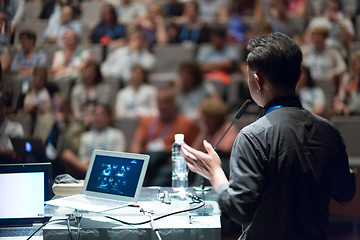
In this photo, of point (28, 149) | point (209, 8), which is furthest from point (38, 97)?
point (28, 149)

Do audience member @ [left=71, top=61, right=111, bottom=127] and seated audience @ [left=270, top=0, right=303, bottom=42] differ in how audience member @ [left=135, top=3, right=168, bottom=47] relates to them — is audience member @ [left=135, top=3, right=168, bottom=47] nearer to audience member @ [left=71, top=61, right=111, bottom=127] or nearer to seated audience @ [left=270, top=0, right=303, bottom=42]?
audience member @ [left=71, top=61, right=111, bottom=127]

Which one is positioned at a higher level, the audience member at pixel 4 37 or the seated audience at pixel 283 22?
the seated audience at pixel 283 22

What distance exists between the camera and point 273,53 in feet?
4.89

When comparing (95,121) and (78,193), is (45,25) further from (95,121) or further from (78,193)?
(78,193)

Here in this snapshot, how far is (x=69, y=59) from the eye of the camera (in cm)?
571

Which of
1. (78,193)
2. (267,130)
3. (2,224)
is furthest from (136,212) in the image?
(267,130)

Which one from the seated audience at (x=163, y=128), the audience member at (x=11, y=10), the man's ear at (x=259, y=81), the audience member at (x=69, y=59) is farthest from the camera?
the audience member at (x=69, y=59)

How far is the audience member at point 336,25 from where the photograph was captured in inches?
228

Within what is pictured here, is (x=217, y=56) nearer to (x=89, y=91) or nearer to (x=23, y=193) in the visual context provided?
(x=89, y=91)

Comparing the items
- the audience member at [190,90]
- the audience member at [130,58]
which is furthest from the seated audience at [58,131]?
the audience member at [190,90]

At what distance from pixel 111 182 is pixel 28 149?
102 centimetres

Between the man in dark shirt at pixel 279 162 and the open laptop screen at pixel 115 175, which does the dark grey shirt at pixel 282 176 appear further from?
the open laptop screen at pixel 115 175

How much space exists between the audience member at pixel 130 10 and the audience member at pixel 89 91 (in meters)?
1.38

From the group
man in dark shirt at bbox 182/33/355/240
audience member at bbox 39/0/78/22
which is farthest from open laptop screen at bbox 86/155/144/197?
audience member at bbox 39/0/78/22
